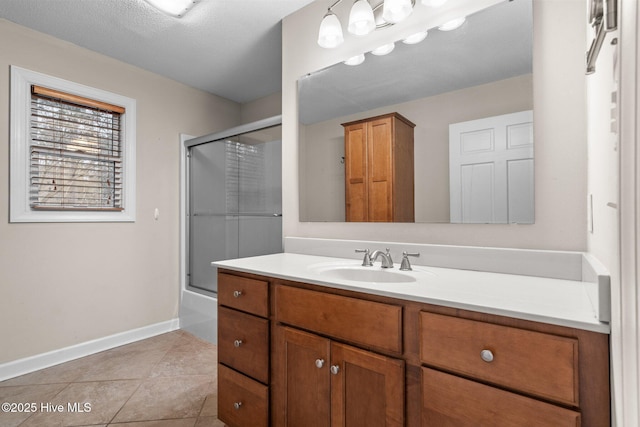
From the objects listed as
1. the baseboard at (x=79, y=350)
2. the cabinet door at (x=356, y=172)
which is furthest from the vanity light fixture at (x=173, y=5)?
the baseboard at (x=79, y=350)

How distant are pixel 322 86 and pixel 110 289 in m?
2.33

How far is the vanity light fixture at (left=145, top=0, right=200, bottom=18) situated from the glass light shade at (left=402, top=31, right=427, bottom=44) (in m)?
1.27

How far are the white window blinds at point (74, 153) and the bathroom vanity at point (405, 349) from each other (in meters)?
1.68

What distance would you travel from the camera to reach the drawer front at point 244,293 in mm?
1357

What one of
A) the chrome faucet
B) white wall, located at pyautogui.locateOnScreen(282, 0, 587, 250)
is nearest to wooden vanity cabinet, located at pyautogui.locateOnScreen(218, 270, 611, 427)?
the chrome faucet

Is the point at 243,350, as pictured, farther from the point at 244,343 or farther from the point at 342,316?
the point at 342,316

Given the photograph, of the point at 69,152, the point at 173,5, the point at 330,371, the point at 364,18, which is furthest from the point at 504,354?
the point at 69,152

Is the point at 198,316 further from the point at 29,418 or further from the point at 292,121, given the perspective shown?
the point at 292,121

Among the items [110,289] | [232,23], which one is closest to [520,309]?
[232,23]

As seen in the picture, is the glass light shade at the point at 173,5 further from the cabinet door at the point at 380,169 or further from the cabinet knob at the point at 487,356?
the cabinet knob at the point at 487,356

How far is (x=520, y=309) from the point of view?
79 cm

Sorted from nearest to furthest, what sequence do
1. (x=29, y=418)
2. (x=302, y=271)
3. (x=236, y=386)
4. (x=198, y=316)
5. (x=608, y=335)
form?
(x=608, y=335) → (x=302, y=271) → (x=236, y=386) → (x=29, y=418) → (x=198, y=316)

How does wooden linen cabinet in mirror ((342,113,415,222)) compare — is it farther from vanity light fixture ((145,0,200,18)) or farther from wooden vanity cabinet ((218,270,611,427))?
vanity light fixture ((145,0,200,18))

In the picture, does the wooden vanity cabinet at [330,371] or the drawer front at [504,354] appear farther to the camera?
the wooden vanity cabinet at [330,371]
